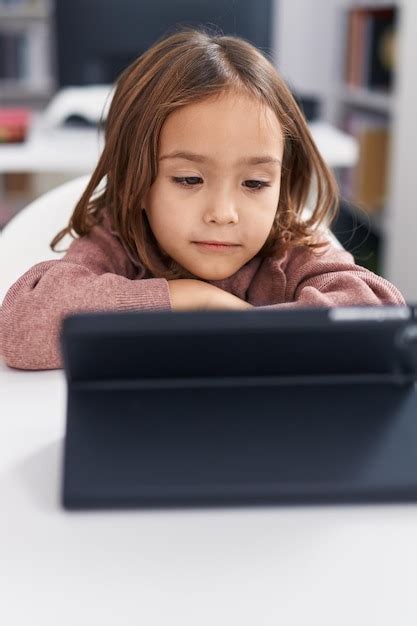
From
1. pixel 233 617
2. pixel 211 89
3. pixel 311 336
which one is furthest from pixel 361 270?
pixel 233 617

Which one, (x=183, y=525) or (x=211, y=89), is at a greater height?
(x=211, y=89)

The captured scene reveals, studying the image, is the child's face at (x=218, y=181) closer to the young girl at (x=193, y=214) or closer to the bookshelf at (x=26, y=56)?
the young girl at (x=193, y=214)

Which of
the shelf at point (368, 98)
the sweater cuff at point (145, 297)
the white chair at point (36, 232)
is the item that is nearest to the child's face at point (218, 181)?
the sweater cuff at point (145, 297)

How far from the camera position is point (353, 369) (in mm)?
545

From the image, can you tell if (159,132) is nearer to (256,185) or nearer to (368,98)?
(256,185)

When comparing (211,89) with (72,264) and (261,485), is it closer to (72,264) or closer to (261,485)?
(72,264)

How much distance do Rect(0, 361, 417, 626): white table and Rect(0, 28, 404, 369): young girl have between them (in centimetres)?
29

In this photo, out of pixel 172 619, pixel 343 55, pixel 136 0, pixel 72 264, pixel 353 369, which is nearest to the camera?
pixel 172 619

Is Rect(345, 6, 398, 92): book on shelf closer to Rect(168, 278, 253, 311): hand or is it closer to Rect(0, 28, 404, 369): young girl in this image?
Rect(0, 28, 404, 369): young girl

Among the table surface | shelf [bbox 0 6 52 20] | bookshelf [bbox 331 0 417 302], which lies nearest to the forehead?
the table surface

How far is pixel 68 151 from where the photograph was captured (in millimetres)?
1675

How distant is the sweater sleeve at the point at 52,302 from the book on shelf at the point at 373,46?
7.84 feet

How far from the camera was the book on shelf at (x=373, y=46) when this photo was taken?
9.69 ft

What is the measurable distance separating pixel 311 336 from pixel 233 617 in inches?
6.9
